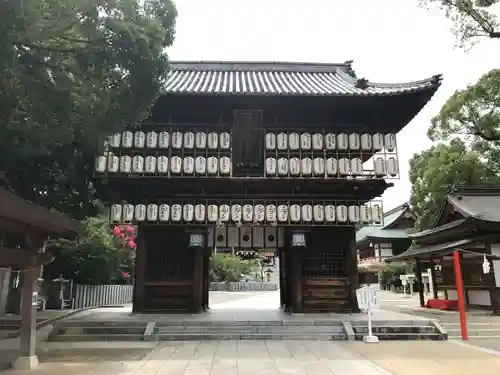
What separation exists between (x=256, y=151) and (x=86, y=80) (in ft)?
25.5

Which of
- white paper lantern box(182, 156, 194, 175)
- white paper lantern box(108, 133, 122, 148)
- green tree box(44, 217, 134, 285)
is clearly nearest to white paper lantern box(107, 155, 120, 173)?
white paper lantern box(108, 133, 122, 148)

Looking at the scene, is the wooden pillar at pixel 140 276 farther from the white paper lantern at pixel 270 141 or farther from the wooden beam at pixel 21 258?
the wooden beam at pixel 21 258

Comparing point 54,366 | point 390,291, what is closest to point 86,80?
point 54,366

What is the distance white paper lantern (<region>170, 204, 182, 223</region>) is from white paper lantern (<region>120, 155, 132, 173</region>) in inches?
81.2

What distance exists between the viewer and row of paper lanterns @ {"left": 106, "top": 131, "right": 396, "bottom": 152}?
50.8ft

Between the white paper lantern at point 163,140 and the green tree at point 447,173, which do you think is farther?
the green tree at point 447,173

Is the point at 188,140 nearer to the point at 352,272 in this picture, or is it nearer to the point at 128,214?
the point at 128,214

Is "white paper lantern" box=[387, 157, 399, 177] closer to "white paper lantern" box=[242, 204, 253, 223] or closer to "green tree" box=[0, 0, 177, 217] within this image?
"white paper lantern" box=[242, 204, 253, 223]

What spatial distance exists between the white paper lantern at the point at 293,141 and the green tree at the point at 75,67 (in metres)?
6.01

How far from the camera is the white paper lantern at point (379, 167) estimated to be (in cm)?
1540

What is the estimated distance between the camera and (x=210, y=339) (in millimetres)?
12438

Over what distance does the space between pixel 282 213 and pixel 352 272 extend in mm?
3353

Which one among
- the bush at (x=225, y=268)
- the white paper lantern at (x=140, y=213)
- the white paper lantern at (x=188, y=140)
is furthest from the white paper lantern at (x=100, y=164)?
the bush at (x=225, y=268)

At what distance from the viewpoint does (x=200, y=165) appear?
15156mm
